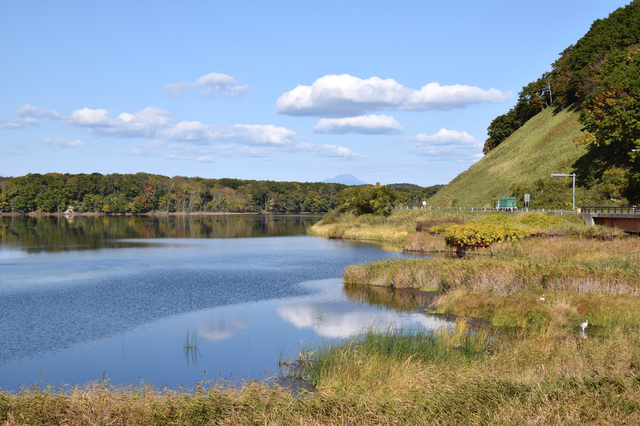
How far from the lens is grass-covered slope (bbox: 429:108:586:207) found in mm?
94062

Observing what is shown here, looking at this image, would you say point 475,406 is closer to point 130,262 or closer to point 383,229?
point 130,262

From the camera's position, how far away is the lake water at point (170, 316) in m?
19.8

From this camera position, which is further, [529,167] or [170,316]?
[529,167]

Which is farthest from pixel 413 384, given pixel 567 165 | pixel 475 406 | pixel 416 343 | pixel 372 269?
pixel 567 165

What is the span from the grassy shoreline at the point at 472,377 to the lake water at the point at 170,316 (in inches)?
106

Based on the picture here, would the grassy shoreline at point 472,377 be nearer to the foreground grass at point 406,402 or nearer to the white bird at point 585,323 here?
the foreground grass at point 406,402

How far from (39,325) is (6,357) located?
551 cm

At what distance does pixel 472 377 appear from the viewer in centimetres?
1322

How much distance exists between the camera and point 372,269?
37.6m

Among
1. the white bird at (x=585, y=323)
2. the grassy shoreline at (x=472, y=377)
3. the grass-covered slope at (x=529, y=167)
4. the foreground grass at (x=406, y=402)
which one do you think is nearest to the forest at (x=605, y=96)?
the grass-covered slope at (x=529, y=167)

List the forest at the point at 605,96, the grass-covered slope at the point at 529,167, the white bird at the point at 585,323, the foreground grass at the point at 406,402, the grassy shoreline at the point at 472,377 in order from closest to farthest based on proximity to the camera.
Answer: the foreground grass at the point at 406,402 < the grassy shoreline at the point at 472,377 < the white bird at the point at 585,323 < the forest at the point at 605,96 < the grass-covered slope at the point at 529,167

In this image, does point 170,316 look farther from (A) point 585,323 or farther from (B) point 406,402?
(A) point 585,323

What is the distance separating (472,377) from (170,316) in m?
19.3

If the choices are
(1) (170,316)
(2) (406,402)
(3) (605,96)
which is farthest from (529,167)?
(2) (406,402)
